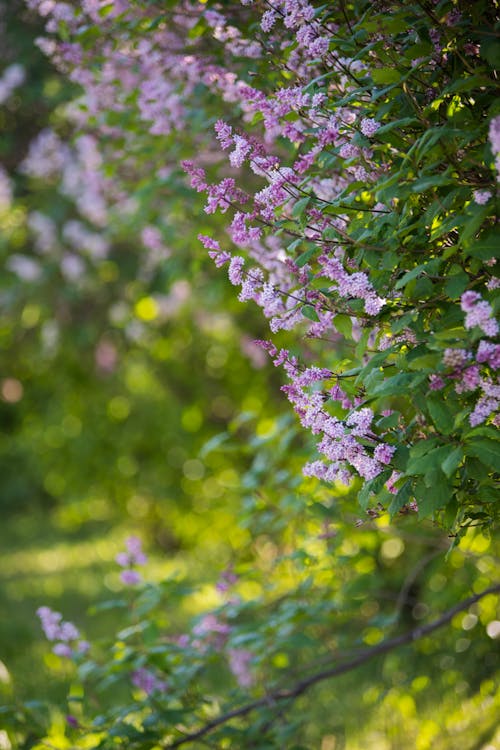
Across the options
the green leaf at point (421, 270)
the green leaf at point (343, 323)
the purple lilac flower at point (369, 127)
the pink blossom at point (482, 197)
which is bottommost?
the green leaf at point (343, 323)

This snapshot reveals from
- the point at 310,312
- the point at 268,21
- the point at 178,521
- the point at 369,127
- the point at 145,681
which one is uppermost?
the point at 268,21

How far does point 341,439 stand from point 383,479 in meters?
0.11

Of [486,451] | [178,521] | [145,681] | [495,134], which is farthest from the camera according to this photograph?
[178,521]

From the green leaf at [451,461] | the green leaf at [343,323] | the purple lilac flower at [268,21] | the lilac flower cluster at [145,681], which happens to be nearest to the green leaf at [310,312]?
the green leaf at [343,323]

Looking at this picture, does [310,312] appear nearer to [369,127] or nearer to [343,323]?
[343,323]

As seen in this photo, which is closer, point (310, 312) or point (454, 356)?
point (454, 356)

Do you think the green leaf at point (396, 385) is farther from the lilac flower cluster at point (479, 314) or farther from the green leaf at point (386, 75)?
the green leaf at point (386, 75)

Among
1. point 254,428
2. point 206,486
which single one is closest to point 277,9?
point 254,428

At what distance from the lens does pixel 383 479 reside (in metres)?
1.59

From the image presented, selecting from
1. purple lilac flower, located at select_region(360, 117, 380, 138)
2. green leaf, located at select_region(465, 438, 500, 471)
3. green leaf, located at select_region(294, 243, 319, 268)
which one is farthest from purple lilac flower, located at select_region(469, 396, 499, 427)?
purple lilac flower, located at select_region(360, 117, 380, 138)

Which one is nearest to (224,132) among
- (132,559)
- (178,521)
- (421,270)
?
(421,270)

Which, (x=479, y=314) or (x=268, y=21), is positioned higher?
(x=268, y=21)

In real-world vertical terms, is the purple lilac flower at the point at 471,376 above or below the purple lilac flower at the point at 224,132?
below

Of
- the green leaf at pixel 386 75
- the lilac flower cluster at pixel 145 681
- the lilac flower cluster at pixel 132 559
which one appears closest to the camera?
the green leaf at pixel 386 75
